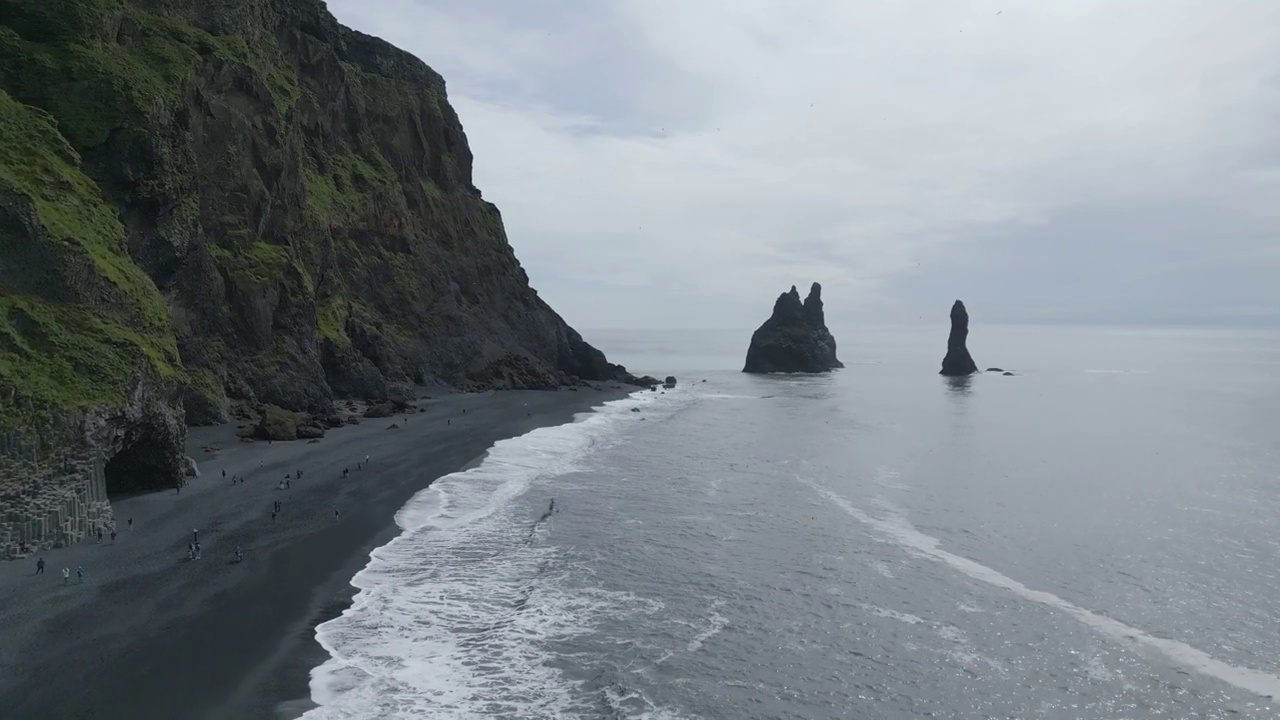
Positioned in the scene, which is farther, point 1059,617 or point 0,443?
point 1059,617

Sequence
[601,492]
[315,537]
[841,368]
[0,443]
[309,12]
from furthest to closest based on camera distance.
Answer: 1. [841,368]
2. [309,12]
3. [601,492]
4. [315,537]
5. [0,443]

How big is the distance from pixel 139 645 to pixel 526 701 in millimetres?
10017

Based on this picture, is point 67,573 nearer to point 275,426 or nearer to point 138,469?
point 138,469

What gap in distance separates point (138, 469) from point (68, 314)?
23.6 feet

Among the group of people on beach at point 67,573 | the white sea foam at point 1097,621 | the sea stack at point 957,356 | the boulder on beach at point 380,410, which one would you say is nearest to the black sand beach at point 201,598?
the group of people on beach at point 67,573

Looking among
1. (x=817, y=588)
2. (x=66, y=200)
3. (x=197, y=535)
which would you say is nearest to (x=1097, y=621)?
(x=817, y=588)

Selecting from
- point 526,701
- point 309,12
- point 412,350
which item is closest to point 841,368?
point 412,350

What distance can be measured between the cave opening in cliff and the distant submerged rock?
414 feet

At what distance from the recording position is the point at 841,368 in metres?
173

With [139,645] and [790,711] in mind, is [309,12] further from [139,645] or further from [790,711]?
[790,711]

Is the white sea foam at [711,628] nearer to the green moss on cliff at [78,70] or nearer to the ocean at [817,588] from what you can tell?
the ocean at [817,588]

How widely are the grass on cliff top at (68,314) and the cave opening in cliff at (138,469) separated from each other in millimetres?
3053

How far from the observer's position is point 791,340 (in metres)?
153

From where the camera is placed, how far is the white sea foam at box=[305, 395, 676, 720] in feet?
65.6
